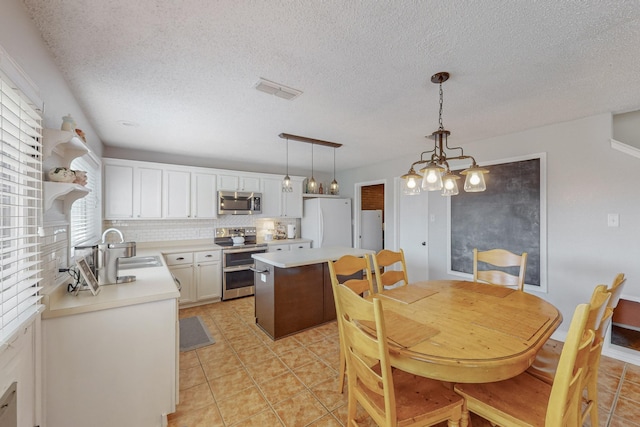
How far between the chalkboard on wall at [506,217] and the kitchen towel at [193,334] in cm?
335

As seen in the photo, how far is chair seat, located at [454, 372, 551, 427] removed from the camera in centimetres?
124

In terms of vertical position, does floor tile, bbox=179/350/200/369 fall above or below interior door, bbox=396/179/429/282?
below

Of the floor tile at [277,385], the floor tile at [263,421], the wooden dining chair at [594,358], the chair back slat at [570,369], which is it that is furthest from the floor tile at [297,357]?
the chair back slat at [570,369]

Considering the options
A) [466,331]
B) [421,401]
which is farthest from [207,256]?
[466,331]

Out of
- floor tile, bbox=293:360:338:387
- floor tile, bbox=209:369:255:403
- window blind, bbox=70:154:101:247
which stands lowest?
floor tile, bbox=209:369:255:403

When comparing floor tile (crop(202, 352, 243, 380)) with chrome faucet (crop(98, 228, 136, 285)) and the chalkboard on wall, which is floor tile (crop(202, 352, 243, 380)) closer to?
chrome faucet (crop(98, 228, 136, 285))

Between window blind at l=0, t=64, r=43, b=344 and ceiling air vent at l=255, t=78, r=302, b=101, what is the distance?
1334 millimetres

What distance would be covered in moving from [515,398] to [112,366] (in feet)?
7.33

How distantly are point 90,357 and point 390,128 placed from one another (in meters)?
3.24

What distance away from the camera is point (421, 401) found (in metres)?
1.35

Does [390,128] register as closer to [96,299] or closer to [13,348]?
[96,299]

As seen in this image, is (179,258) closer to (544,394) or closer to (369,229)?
(369,229)

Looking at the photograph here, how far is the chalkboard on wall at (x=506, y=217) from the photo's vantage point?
10.1ft

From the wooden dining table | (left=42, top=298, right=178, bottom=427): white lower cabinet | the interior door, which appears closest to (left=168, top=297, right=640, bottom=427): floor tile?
(left=42, top=298, right=178, bottom=427): white lower cabinet
